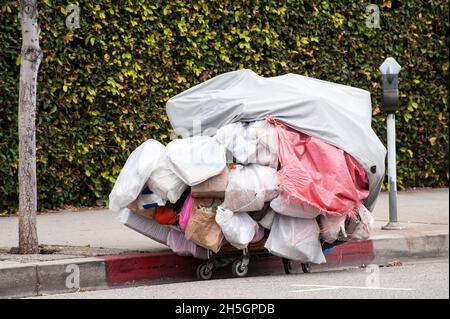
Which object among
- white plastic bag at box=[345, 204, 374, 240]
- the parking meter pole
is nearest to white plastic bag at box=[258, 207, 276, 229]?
white plastic bag at box=[345, 204, 374, 240]

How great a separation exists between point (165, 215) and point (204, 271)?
62 centimetres

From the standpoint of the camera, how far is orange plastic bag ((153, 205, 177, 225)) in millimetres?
8484

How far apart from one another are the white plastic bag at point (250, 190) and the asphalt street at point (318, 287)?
63 cm

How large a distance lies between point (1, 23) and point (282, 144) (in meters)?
4.34

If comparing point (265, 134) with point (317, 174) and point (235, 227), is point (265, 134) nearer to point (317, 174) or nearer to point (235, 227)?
point (317, 174)

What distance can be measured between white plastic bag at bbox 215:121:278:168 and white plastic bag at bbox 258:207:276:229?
39cm

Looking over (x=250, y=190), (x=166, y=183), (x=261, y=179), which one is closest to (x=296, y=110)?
(x=261, y=179)

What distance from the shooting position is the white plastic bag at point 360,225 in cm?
864

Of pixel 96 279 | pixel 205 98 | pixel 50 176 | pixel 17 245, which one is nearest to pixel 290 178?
pixel 205 98

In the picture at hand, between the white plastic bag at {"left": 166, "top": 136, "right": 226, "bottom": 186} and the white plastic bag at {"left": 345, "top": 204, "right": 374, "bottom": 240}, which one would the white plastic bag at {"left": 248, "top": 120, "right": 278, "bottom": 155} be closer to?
the white plastic bag at {"left": 166, "top": 136, "right": 226, "bottom": 186}

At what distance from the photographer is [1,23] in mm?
11203

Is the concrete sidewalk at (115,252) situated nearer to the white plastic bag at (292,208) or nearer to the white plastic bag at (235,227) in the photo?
the white plastic bag at (235,227)

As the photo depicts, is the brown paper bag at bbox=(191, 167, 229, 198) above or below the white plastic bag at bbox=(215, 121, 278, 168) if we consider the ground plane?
below
